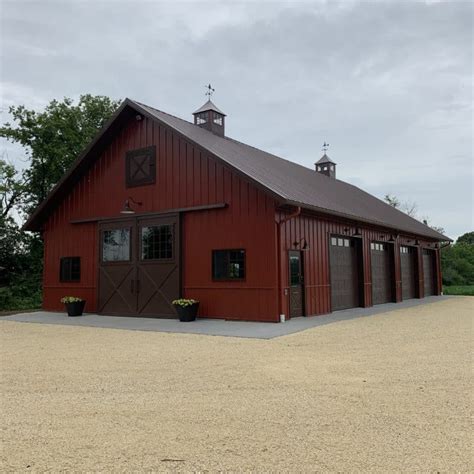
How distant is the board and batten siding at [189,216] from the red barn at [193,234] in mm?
30

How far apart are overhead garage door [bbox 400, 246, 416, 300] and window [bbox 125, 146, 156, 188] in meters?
11.5

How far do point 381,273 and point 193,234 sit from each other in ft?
27.5

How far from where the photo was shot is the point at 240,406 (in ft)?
15.0

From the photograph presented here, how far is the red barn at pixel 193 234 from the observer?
12.0 metres

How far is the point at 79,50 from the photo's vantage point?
12.5 metres

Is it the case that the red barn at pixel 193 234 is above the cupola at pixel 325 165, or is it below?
below

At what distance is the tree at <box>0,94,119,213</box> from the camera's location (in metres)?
24.8

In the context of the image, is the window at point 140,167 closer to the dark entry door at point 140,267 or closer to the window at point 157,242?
the dark entry door at point 140,267

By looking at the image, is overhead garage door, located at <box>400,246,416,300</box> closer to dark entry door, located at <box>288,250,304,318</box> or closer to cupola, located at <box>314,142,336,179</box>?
cupola, located at <box>314,142,336,179</box>

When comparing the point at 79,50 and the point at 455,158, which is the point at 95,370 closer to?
the point at 79,50

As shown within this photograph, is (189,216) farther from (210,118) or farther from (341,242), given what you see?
(210,118)

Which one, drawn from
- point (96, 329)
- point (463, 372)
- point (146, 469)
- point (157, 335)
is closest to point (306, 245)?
point (157, 335)

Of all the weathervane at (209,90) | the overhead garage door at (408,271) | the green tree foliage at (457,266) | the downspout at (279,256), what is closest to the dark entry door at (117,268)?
the downspout at (279,256)

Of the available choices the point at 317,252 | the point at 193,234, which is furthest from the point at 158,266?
the point at 317,252
